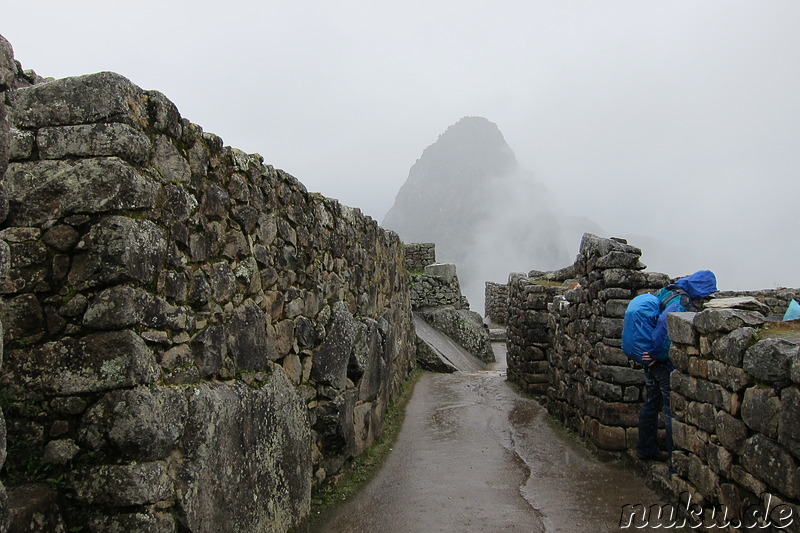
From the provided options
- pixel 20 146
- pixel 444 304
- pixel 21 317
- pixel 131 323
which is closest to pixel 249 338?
pixel 131 323

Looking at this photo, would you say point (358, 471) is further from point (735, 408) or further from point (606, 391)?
point (735, 408)

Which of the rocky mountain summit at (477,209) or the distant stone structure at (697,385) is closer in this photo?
the distant stone structure at (697,385)

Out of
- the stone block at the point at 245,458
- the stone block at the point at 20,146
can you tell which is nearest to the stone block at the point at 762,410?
the stone block at the point at 245,458

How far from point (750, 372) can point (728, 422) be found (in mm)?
556

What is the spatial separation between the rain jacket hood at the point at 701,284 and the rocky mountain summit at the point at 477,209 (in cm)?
9458

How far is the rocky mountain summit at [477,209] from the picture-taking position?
12531 centimetres

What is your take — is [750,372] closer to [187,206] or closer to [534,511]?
[534,511]

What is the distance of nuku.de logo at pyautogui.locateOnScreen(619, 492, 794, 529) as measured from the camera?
12.2 ft

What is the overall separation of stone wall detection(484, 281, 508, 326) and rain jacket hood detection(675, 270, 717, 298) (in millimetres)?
22225

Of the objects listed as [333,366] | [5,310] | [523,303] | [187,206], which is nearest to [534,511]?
[333,366]

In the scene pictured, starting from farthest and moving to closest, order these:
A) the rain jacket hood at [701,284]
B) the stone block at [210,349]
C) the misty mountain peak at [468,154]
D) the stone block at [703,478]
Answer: the misty mountain peak at [468,154], the rain jacket hood at [701,284], the stone block at [703,478], the stone block at [210,349]

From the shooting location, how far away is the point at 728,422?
4.35 meters

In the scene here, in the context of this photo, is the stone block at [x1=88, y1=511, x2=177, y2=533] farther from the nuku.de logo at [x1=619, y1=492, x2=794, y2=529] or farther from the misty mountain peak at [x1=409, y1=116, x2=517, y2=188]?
the misty mountain peak at [x1=409, y1=116, x2=517, y2=188]

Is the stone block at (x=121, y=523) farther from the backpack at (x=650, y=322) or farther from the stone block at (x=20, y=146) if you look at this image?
the backpack at (x=650, y=322)
